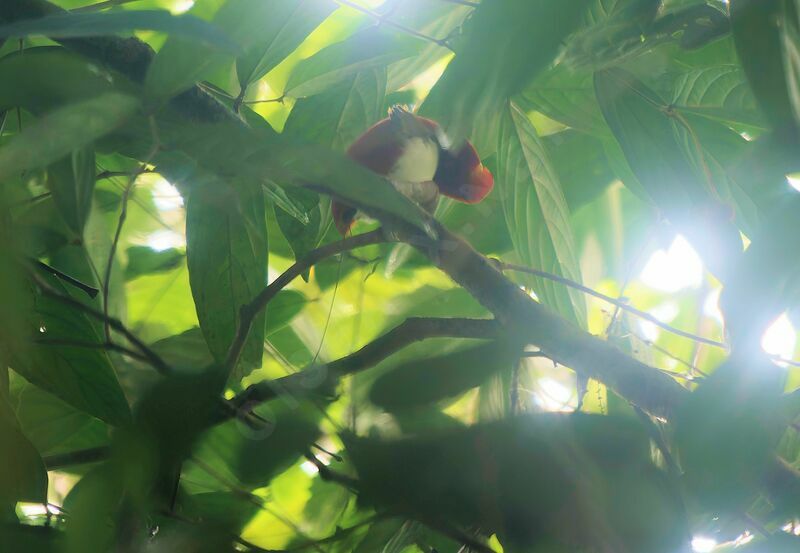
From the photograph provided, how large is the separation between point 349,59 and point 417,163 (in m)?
0.26

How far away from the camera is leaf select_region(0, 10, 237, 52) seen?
0.27 m

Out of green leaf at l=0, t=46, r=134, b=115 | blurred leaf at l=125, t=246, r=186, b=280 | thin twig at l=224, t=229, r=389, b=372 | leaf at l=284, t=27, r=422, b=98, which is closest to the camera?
green leaf at l=0, t=46, r=134, b=115

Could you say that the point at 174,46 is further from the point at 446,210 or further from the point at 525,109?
the point at 446,210

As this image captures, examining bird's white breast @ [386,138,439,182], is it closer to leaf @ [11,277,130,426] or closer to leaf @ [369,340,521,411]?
leaf @ [11,277,130,426]

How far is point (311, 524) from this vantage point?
0.35 m

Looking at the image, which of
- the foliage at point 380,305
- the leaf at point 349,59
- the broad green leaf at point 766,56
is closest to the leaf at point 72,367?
the foliage at point 380,305

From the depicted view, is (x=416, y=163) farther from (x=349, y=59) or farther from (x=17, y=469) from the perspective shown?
(x=17, y=469)

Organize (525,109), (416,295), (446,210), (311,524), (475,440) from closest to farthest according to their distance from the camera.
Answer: (475,440) < (311,524) < (416,295) < (525,109) < (446,210)

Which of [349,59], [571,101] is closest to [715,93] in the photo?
[571,101]

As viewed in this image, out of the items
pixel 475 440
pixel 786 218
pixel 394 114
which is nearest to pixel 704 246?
pixel 786 218

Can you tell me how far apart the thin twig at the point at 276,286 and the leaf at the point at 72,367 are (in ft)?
0.25

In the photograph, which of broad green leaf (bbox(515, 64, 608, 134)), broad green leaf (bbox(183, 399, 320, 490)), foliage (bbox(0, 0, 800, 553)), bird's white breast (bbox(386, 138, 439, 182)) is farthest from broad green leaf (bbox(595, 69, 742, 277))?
bird's white breast (bbox(386, 138, 439, 182))

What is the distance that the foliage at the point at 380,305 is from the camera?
0.74ft

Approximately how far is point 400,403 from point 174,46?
0.72 ft
